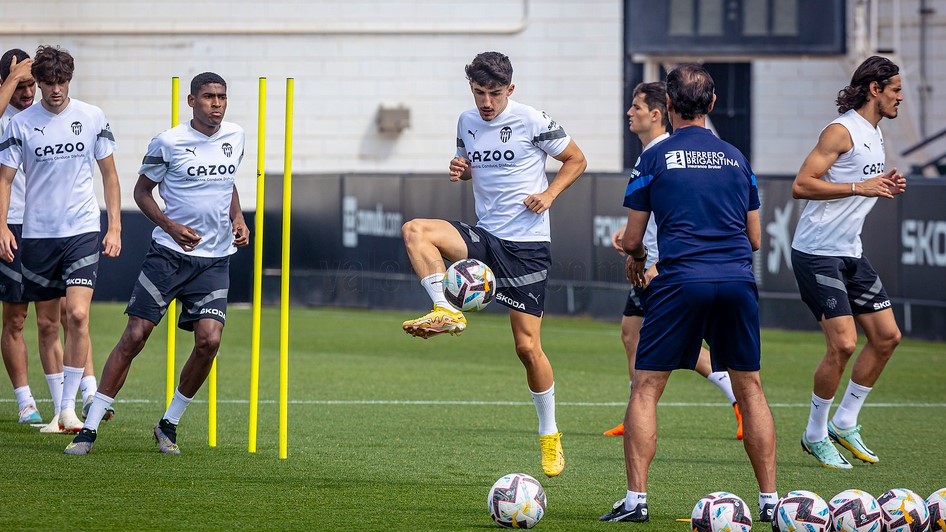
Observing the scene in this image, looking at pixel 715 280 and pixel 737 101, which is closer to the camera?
pixel 715 280

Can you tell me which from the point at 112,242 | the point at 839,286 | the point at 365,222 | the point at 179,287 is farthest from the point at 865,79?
the point at 365,222

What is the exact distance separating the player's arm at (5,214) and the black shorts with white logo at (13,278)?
0.99 ft

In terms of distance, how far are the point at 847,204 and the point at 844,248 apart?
Result: 256 millimetres

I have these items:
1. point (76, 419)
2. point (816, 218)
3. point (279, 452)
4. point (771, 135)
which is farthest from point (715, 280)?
point (771, 135)

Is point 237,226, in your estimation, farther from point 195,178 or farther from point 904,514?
point 904,514

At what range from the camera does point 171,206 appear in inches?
303

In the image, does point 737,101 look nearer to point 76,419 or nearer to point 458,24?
point 458,24

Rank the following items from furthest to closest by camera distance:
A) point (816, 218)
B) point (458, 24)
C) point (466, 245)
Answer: point (458, 24)
point (816, 218)
point (466, 245)

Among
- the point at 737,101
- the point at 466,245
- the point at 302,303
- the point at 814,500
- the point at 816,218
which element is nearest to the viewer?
the point at 814,500

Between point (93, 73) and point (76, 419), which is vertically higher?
point (93, 73)

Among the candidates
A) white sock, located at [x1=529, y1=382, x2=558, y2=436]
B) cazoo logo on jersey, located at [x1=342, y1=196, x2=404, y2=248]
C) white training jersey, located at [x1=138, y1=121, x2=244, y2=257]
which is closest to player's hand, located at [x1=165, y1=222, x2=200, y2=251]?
white training jersey, located at [x1=138, y1=121, x2=244, y2=257]

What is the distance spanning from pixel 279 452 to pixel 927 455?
3835 millimetres

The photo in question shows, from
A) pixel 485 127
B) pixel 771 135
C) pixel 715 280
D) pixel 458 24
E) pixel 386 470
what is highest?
pixel 458 24

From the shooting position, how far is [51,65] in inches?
316
